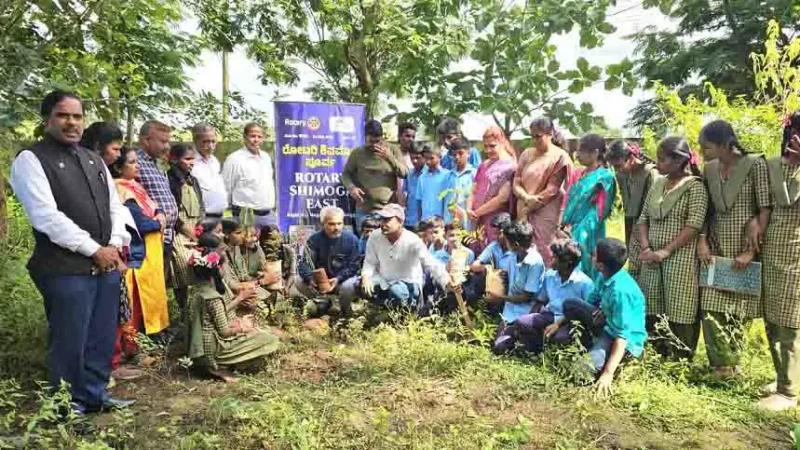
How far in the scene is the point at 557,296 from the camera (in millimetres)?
4273

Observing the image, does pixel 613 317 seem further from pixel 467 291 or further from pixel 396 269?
pixel 396 269

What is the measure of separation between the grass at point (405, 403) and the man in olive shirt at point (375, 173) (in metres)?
1.75

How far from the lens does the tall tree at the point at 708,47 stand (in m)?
12.3

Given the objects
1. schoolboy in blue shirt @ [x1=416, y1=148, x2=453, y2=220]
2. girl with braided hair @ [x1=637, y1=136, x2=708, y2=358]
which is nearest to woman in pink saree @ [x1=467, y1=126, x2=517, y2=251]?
schoolboy in blue shirt @ [x1=416, y1=148, x2=453, y2=220]

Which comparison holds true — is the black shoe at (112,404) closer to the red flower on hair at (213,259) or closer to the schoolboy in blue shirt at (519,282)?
the red flower on hair at (213,259)

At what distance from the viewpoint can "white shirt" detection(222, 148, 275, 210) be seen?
584 centimetres

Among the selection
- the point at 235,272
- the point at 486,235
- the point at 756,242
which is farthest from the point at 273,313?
the point at 756,242

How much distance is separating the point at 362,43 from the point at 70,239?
5.30m

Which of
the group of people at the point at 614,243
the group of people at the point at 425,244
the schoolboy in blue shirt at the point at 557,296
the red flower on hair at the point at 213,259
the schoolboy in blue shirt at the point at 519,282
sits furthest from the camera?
the schoolboy in blue shirt at the point at 519,282

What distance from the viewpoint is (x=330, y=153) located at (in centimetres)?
668

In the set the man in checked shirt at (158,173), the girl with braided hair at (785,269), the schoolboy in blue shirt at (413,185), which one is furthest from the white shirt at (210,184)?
the girl with braided hair at (785,269)

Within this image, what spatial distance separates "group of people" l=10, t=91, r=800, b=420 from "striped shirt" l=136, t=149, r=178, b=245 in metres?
0.02

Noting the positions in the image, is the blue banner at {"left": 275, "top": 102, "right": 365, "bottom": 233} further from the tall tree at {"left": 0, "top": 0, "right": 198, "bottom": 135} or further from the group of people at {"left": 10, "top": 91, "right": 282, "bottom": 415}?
the tall tree at {"left": 0, "top": 0, "right": 198, "bottom": 135}

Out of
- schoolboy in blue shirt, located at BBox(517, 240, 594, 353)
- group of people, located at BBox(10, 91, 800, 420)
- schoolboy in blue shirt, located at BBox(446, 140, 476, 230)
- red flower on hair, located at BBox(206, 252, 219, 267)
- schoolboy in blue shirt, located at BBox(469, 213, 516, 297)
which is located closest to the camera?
group of people, located at BBox(10, 91, 800, 420)
